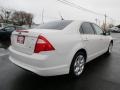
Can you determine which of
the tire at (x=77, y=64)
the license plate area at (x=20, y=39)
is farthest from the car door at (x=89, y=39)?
the license plate area at (x=20, y=39)

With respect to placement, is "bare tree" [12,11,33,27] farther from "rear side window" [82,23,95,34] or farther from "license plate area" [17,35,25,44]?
"license plate area" [17,35,25,44]

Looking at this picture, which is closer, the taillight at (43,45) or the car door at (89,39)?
the taillight at (43,45)

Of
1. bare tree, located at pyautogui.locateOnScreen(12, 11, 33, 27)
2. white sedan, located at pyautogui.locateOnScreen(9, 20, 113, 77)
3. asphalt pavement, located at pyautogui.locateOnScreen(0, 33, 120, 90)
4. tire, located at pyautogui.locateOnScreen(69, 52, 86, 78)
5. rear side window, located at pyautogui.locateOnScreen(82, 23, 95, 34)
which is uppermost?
bare tree, located at pyautogui.locateOnScreen(12, 11, 33, 27)

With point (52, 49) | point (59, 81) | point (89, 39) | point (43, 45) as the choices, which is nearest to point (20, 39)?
point (43, 45)

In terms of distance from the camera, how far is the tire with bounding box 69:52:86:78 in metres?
3.42

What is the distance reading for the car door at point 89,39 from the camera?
3823 millimetres

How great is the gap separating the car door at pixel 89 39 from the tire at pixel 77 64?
33 centimetres

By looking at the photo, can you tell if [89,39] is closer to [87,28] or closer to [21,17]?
[87,28]

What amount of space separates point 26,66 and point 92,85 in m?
1.66

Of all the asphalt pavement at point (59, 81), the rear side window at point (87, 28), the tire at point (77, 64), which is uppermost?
the rear side window at point (87, 28)

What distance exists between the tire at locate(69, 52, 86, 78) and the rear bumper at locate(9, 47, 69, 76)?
0.35 m

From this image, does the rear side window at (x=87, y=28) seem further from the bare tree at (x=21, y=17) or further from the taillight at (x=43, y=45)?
the bare tree at (x=21, y=17)

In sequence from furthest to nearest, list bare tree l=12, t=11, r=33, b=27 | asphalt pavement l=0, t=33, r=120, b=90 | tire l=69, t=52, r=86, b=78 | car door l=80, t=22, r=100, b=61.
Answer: bare tree l=12, t=11, r=33, b=27 → car door l=80, t=22, r=100, b=61 → tire l=69, t=52, r=86, b=78 → asphalt pavement l=0, t=33, r=120, b=90

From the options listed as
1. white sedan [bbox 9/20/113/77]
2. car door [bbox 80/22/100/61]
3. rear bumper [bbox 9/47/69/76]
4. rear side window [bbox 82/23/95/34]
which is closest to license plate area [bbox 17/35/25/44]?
white sedan [bbox 9/20/113/77]
